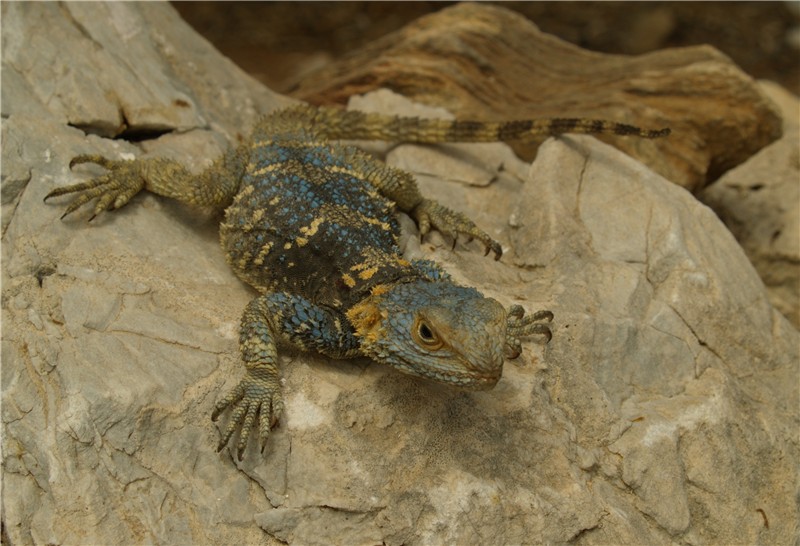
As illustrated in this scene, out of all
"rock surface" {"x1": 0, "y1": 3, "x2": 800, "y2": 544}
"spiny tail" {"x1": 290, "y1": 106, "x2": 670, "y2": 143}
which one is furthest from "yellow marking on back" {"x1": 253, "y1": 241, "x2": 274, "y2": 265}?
"spiny tail" {"x1": 290, "y1": 106, "x2": 670, "y2": 143}

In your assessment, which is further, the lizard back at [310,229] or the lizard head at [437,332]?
the lizard back at [310,229]

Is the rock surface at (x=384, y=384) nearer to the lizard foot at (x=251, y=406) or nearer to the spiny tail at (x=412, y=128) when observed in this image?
the lizard foot at (x=251, y=406)

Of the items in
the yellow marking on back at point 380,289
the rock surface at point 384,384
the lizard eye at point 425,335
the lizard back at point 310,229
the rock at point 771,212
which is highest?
the lizard eye at point 425,335

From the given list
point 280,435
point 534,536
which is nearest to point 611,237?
point 534,536

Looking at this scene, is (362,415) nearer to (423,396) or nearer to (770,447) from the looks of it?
(423,396)

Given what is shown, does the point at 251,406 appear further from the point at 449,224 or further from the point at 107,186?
the point at 449,224

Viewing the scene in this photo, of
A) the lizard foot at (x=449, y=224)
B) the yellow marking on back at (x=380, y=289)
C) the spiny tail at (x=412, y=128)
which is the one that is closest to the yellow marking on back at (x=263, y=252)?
the yellow marking on back at (x=380, y=289)
